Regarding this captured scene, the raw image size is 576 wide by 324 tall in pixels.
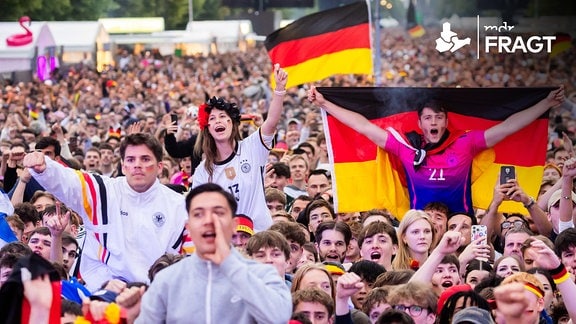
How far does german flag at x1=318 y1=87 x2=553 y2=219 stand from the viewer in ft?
42.3

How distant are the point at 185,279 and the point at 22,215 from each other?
609 centimetres

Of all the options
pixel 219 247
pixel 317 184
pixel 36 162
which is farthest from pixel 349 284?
pixel 317 184

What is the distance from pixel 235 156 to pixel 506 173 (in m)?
2.32

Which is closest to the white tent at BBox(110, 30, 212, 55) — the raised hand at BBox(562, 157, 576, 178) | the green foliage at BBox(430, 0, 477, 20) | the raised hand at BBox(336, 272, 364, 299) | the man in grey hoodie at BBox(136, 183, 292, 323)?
the green foliage at BBox(430, 0, 477, 20)

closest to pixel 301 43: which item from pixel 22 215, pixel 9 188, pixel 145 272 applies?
pixel 9 188

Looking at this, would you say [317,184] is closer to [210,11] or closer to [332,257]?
[332,257]

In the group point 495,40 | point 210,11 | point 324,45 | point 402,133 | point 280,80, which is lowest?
point 402,133

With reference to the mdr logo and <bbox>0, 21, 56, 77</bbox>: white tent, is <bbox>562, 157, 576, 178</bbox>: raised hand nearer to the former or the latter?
the mdr logo

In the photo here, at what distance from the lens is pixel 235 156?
37.6 ft

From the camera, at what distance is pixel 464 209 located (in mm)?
12695

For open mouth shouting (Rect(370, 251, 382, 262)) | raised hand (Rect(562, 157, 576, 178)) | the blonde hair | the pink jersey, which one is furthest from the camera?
the pink jersey

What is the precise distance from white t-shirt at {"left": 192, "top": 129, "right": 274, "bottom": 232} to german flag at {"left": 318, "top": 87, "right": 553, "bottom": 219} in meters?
1.87

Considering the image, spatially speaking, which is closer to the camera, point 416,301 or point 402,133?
point 416,301

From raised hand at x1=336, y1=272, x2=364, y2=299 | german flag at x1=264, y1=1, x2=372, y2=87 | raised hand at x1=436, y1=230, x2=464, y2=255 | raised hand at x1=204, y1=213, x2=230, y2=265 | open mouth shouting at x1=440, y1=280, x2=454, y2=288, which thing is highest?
german flag at x1=264, y1=1, x2=372, y2=87
